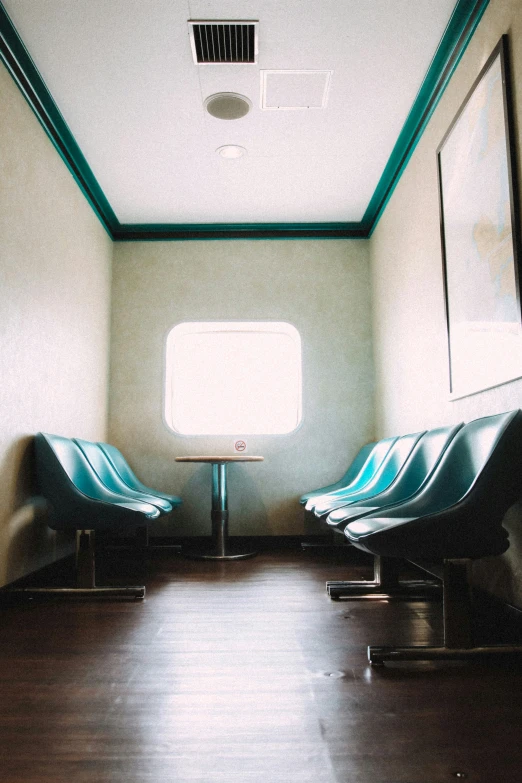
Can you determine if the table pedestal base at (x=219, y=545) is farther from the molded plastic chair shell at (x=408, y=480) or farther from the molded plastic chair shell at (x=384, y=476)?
the molded plastic chair shell at (x=408, y=480)

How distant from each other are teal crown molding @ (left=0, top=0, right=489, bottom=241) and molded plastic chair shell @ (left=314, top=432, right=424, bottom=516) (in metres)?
1.96

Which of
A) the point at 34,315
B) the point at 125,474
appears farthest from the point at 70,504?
the point at 125,474

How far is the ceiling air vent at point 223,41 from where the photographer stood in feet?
9.53

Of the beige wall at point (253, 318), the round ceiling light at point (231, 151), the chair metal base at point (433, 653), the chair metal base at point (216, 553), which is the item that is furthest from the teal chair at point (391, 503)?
the round ceiling light at point (231, 151)

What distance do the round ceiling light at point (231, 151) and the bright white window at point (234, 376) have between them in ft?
5.06

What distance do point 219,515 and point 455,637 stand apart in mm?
2628

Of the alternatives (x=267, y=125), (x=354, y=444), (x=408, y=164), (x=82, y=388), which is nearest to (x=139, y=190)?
(x=267, y=125)

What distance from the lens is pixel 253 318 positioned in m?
5.18

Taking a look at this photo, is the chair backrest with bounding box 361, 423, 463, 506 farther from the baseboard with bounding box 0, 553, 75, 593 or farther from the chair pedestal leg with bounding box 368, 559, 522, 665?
the baseboard with bounding box 0, 553, 75, 593

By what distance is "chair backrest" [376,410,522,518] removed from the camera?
1995mm

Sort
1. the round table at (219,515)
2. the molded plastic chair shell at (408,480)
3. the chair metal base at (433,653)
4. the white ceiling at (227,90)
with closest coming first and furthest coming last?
the chair metal base at (433,653), the molded plastic chair shell at (408,480), the white ceiling at (227,90), the round table at (219,515)

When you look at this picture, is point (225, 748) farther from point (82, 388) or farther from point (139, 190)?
point (139, 190)

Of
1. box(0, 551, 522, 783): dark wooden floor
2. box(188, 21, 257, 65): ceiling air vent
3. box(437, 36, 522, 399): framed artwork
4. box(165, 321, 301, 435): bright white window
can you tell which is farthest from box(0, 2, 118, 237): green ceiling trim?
box(0, 551, 522, 783): dark wooden floor

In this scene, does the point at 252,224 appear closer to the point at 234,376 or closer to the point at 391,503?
the point at 234,376
